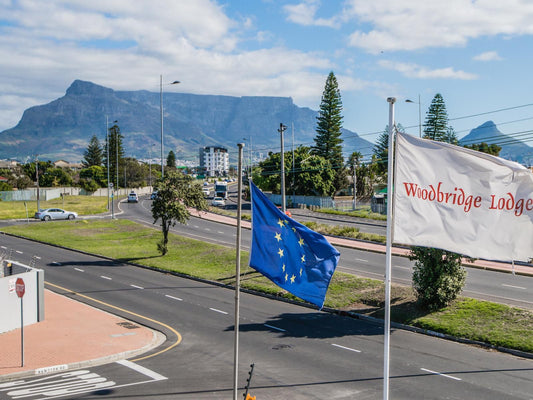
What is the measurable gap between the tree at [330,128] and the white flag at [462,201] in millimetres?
79995

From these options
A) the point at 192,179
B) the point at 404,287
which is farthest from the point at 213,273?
the point at 404,287

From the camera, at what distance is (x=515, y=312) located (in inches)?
758

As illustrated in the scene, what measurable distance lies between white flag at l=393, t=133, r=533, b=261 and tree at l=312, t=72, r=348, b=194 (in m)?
80.0

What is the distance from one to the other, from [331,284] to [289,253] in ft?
51.9

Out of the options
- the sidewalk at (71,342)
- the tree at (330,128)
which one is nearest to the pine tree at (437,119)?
the tree at (330,128)

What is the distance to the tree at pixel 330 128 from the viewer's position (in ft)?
291

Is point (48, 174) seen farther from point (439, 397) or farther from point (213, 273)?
point (439, 397)

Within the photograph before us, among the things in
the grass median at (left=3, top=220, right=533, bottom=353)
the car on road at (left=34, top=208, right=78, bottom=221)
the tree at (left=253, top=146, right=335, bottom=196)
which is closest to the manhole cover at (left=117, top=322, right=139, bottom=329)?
the grass median at (left=3, top=220, right=533, bottom=353)

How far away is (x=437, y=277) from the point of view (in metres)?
20.3

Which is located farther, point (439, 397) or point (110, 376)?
point (110, 376)

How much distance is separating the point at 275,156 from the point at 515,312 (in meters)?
68.8

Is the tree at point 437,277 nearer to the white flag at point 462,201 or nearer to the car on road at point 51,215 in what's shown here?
the white flag at point 462,201

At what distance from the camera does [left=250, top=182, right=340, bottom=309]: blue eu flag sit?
9.73 meters

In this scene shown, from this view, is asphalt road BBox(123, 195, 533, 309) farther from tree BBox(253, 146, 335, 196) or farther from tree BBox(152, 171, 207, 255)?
tree BBox(253, 146, 335, 196)
